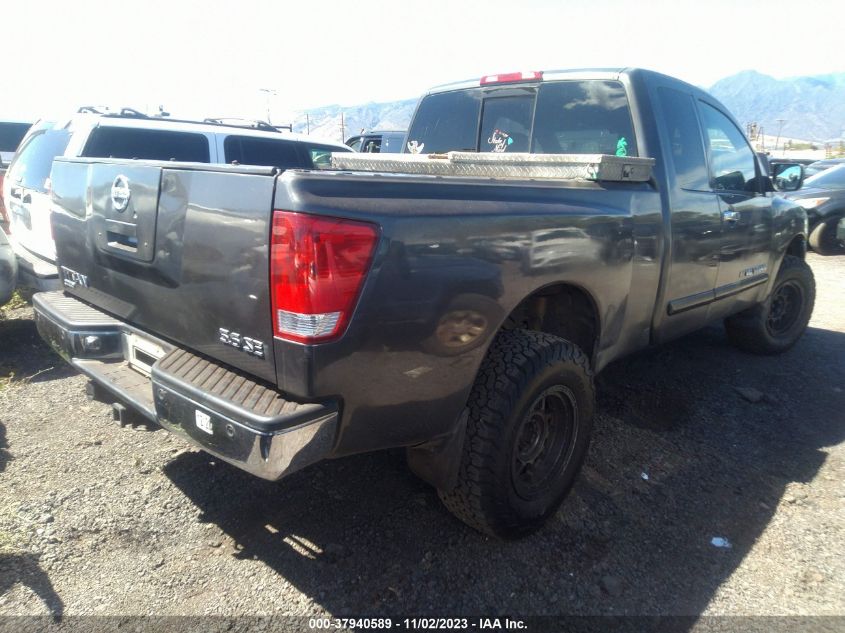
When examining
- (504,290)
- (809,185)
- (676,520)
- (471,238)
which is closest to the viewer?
(471,238)

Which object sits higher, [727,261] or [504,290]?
[504,290]

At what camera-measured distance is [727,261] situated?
380 cm

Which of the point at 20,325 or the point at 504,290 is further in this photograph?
the point at 20,325

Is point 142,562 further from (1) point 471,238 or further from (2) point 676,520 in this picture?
(2) point 676,520

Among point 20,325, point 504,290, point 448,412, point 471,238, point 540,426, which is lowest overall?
point 20,325

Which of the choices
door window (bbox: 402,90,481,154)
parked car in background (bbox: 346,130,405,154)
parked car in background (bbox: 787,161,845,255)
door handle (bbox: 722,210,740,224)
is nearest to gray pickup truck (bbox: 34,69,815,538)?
door handle (bbox: 722,210,740,224)

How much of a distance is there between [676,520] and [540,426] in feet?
2.73

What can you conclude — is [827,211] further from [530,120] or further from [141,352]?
[141,352]

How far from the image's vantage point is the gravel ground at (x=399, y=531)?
2258 mm

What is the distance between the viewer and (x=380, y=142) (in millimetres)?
12281

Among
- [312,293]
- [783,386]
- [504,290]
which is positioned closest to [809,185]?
[783,386]

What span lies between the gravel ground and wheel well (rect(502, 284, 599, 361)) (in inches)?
31.0

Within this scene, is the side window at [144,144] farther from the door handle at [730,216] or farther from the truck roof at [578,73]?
the door handle at [730,216]

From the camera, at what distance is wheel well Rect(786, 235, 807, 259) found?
16.5ft
